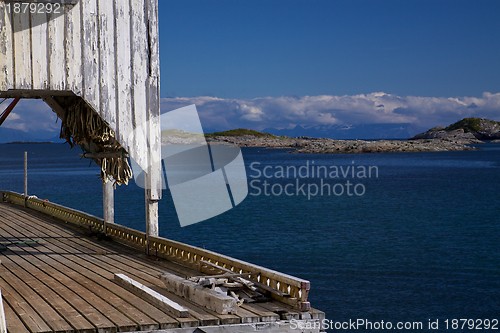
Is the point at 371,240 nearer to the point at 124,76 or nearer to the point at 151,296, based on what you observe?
the point at 124,76

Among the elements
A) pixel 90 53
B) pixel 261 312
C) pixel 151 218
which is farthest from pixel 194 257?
pixel 90 53

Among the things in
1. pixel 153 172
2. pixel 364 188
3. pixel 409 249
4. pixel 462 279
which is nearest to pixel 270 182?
pixel 364 188

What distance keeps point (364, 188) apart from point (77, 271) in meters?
49.0

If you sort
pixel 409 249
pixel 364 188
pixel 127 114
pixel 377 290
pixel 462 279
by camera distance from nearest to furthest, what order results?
1. pixel 127 114
2. pixel 377 290
3. pixel 462 279
4. pixel 409 249
5. pixel 364 188

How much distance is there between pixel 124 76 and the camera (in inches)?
355

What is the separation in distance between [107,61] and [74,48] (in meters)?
0.60

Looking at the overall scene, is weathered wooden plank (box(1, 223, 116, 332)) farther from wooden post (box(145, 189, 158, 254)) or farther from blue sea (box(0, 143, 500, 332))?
blue sea (box(0, 143, 500, 332))

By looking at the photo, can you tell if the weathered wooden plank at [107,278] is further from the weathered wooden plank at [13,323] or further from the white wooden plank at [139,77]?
the white wooden plank at [139,77]

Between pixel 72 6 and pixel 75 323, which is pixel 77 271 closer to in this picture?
pixel 75 323

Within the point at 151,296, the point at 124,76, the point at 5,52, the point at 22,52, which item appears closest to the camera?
the point at 151,296

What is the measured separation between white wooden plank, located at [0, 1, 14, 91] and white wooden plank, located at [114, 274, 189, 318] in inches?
137

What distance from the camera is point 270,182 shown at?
64.8 meters

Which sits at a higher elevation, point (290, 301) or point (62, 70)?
point (62, 70)

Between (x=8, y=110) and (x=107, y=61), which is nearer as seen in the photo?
(x=107, y=61)
